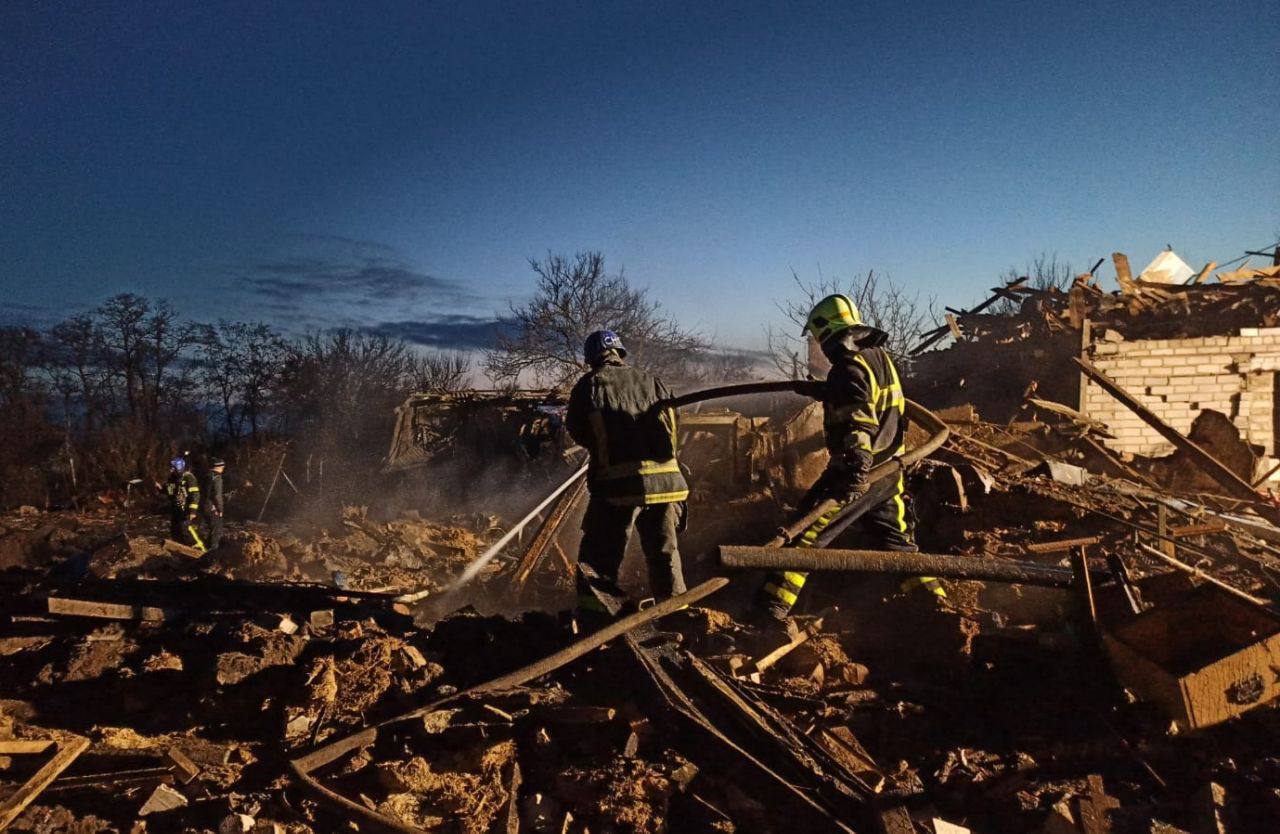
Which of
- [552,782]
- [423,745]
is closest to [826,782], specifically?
[552,782]

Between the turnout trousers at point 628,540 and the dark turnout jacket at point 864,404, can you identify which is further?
the turnout trousers at point 628,540

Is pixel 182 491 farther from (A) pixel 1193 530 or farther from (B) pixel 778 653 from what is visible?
(A) pixel 1193 530

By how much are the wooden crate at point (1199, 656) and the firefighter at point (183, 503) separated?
1153cm

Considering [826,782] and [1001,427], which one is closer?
[826,782]

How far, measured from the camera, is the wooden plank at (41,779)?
8.70 ft

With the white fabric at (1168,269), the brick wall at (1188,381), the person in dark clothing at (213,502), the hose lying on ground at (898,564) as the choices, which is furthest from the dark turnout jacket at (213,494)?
the white fabric at (1168,269)

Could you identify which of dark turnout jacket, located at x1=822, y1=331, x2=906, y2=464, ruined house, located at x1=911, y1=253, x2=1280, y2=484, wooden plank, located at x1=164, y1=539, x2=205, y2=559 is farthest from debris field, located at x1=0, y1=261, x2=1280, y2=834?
ruined house, located at x1=911, y1=253, x2=1280, y2=484

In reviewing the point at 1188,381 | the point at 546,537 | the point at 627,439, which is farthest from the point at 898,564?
the point at 1188,381

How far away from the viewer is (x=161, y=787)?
278 cm

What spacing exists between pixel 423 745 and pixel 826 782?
5.75 ft

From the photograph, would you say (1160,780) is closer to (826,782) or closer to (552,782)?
(826,782)

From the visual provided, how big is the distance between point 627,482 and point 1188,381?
1221 centimetres

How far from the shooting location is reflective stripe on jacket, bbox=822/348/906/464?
171 inches

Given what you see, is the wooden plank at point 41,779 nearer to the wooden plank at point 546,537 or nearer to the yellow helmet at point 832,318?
the wooden plank at point 546,537
